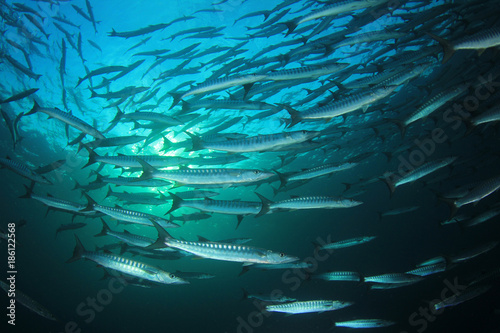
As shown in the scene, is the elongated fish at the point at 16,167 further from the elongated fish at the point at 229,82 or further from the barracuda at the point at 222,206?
the elongated fish at the point at 229,82

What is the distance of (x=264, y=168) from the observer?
2030 centimetres

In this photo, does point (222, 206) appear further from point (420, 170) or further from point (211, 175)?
point (420, 170)

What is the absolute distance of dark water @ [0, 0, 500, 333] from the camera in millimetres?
9914

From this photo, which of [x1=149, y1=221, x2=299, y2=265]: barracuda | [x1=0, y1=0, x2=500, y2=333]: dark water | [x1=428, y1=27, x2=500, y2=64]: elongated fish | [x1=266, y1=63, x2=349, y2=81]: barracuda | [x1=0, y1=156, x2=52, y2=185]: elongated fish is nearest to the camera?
[x1=428, y1=27, x2=500, y2=64]: elongated fish

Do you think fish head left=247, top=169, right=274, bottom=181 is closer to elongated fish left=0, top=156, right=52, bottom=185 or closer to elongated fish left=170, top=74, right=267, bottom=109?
elongated fish left=170, top=74, right=267, bottom=109

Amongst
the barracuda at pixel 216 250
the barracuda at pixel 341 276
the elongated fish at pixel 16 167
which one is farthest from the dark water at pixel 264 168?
the elongated fish at pixel 16 167

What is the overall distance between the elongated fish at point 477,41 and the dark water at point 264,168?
2207mm

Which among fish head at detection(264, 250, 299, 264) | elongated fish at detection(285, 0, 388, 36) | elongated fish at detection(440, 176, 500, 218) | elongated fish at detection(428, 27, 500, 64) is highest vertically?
elongated fish at detection(285, 0, 388, 36)

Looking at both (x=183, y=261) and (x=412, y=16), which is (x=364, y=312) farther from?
(x=183, y=261)

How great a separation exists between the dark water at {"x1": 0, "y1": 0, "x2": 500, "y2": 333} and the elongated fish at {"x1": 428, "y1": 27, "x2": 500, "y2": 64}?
2.21 metres

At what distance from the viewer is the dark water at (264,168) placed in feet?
32.5

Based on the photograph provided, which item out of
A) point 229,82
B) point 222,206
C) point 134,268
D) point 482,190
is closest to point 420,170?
point 482,190

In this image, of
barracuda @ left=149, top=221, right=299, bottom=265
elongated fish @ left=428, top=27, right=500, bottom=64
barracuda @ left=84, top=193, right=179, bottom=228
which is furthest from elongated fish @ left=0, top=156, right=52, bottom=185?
elongated fish @ left=428, top=27, right=500, bottom=64

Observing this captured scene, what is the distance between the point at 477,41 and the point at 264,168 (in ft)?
54.9
